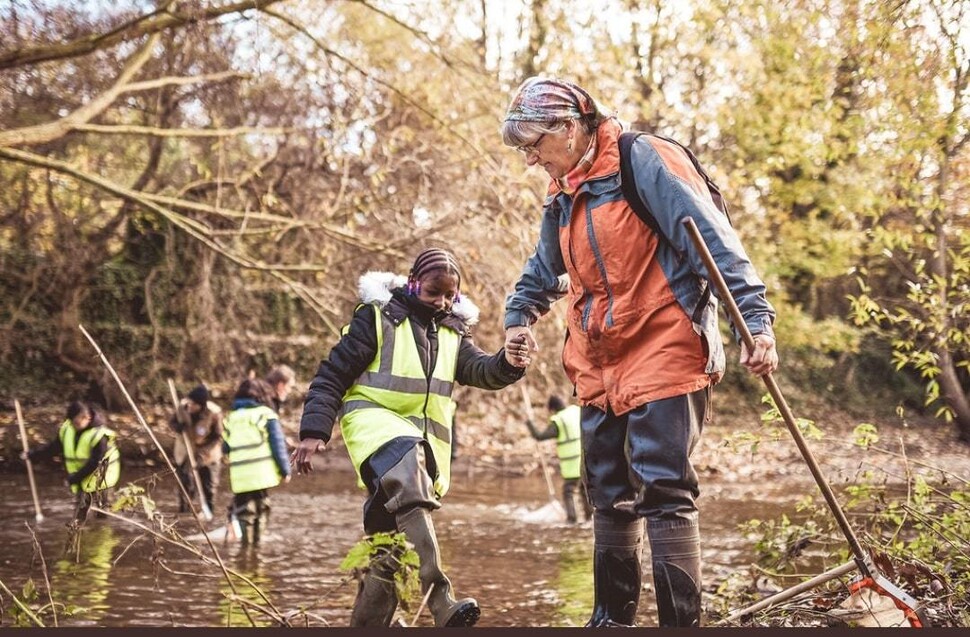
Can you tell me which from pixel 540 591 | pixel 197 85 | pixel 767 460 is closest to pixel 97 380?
pixel 197 85

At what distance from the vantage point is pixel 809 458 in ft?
11.7

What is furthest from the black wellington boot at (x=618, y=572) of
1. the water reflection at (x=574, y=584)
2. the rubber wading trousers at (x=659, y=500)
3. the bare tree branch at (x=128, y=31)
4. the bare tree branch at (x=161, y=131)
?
the bare tree branch at (x=161, y=131)

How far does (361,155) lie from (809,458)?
1016cm

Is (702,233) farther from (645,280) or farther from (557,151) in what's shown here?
(557,151)

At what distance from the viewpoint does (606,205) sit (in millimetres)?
3918

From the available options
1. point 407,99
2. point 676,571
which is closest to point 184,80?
point 407,99

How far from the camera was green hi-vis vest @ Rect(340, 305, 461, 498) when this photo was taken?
465cm

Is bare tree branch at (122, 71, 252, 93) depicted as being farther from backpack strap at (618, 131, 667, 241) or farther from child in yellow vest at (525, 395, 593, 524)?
backpack strap at (618, 131, 667, 241)

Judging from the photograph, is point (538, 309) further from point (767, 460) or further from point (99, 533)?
point (767, 460)

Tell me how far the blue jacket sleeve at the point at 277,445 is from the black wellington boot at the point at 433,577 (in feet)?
18.0

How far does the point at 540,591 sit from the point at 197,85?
370 inches

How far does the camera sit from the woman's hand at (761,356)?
345 centimetres

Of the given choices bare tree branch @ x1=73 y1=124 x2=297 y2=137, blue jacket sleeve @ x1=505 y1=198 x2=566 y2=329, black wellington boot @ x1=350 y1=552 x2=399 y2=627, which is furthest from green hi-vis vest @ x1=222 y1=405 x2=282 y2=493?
blue jacket sleeve @ x1=505 y1=198 x2=566 y2=329

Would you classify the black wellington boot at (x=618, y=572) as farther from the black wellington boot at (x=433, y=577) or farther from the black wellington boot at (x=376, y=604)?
the black wellington boot at (x=376, y=604)
